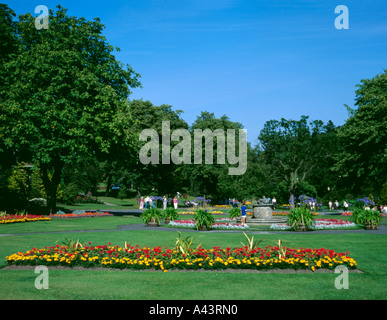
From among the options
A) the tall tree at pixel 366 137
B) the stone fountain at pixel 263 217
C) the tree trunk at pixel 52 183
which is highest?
the tall tree at pixel 366 137

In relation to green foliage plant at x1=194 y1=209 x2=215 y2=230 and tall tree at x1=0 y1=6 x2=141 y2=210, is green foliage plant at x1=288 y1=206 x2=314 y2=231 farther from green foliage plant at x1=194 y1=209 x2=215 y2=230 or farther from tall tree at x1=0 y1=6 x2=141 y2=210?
tall tree at x1=0 y1=6 x2=141 y2=210

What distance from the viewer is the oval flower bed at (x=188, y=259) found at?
10453 millimetres

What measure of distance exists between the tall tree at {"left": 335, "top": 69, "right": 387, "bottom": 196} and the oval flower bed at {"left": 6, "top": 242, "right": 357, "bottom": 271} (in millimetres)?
25712

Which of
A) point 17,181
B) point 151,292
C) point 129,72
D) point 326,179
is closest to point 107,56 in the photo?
point 129,72

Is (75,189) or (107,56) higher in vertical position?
(107,56)

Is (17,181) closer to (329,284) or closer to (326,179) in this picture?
(329,284)

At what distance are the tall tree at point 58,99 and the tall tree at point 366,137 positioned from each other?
2176 centimetres

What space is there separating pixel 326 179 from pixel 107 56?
55.6 metres

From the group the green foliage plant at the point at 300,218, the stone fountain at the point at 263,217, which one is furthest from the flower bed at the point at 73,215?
the green foliage plant at the point at 300,218

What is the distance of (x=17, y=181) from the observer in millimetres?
42500

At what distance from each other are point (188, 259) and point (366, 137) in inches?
1212

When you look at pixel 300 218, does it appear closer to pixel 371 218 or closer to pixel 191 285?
pixel 371 218

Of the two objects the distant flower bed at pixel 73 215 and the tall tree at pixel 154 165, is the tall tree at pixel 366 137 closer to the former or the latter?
the distant flower bed at pixel 73 215

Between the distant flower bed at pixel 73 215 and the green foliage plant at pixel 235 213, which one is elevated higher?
the green foliage plant at pixel 235 213
